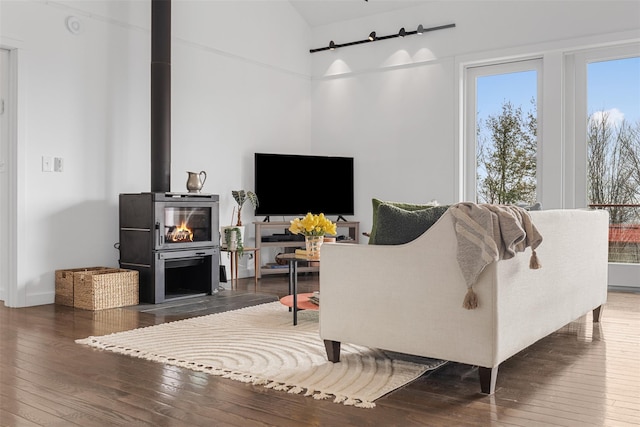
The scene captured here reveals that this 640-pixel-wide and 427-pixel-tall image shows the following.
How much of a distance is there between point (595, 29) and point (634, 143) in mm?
1144

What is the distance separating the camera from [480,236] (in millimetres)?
2316

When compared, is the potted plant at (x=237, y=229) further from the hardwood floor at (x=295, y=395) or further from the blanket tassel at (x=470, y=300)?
the blanket tassel at (x=470, y=300)

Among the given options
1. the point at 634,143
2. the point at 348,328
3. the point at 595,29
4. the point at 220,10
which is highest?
the point at 220,10

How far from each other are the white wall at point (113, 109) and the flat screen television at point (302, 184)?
24 centimetres

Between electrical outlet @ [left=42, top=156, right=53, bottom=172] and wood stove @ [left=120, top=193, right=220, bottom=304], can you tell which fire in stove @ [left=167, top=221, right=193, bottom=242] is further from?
electrical outlet @ [left=42, top=156, right=53, bottom=172]

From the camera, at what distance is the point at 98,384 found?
2537mm

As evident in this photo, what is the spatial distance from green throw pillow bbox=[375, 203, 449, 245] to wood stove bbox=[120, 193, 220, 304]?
8.40 feet

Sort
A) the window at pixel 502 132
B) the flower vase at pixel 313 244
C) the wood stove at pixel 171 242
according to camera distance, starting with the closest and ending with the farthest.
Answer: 1. the flower vase at pixel 313 244
2. the wood stove at pixel 171 242
3. the window at pixel 502 132

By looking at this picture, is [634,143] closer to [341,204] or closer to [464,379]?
[341,204]

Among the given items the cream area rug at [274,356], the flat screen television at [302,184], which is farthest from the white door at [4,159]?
the flat screen television at [302,184]

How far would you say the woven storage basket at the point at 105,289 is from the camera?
441 cm

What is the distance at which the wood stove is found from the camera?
4.70 meters

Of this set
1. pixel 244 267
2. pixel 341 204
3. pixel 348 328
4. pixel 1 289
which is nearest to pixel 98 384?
pixel 348 328

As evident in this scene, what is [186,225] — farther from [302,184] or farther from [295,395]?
[295,395]
